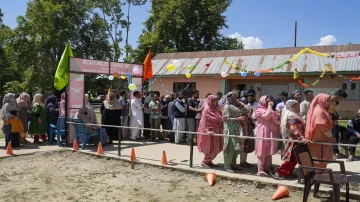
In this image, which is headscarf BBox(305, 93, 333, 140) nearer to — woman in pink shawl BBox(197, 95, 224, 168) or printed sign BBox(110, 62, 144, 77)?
woman in pink shawl BBox(197, 95, 224, 168)

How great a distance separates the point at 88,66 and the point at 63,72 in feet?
3.09

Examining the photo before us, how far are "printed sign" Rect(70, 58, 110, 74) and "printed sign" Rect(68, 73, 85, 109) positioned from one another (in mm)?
197

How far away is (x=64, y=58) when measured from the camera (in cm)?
927

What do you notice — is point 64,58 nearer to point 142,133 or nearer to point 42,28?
point 142,133

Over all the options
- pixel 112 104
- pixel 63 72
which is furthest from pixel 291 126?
pixel 63 72

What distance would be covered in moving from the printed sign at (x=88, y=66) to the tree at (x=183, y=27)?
21146 mm

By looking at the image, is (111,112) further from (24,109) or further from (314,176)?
(314,176)

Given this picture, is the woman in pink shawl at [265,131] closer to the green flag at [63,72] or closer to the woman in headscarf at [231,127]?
A: the woman in headscarf at [231,127]

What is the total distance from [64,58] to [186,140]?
449 cm

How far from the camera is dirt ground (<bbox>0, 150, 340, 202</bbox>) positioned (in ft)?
17.6

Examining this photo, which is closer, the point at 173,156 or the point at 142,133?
the point at 173,156

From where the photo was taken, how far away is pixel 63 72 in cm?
923

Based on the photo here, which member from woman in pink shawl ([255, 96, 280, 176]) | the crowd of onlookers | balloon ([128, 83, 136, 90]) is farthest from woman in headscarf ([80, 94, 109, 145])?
woman in pink shawl ([255, 96, 280, 176])

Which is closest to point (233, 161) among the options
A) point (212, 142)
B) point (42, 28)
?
point (212, 142)
